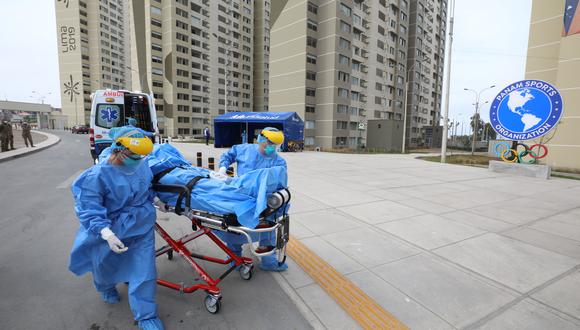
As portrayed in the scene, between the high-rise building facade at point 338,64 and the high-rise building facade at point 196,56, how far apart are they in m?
12.1

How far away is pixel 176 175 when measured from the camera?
2.80m

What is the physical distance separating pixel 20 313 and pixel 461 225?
6.14 m

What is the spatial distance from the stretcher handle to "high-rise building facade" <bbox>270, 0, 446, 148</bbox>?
28964mm

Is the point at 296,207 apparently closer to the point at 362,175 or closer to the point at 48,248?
the point at 48,248

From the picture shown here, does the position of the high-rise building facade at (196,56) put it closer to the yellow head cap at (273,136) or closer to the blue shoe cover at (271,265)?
the yellow head cap at (273,136)

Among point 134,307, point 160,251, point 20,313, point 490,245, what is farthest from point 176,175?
point 490,245

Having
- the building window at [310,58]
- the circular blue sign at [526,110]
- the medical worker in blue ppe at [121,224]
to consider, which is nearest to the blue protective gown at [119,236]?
the medical worker in blue ppe at [121,224]

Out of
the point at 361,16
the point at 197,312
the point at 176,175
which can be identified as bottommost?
the point at 197,312

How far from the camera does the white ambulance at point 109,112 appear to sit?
9401 millimetres

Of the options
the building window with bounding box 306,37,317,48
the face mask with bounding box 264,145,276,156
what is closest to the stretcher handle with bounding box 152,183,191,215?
the face mask with bounding box 264,145,276,156

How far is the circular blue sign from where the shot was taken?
11.3 metres

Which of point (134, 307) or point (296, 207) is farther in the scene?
Answer: point (296, 207)

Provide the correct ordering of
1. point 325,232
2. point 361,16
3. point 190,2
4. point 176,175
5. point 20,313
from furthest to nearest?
point 190,2 < point 361,16 < point 325,232 < point 176,175 < point 20,313

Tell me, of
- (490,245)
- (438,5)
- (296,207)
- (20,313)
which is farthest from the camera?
(438,5)
